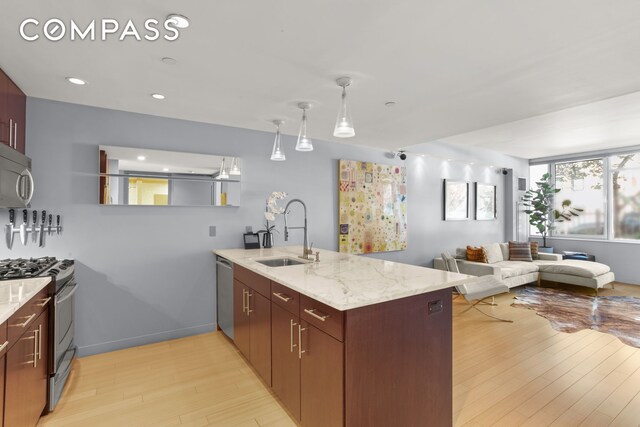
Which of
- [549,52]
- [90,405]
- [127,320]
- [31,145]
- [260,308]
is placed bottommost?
[90,405]

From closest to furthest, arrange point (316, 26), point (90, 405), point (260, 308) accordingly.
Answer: point (316, 26), point (90, 405), point (260, 308)

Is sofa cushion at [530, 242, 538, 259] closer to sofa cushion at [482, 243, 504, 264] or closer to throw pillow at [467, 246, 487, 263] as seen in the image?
sofa cushion at [482, 243, 504, 264]

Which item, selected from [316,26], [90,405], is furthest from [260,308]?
[316,26]

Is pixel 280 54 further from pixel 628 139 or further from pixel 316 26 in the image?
pixel 628 139

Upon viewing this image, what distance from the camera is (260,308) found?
8.15 ft

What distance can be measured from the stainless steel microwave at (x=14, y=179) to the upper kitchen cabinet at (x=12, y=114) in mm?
124

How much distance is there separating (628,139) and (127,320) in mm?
7935

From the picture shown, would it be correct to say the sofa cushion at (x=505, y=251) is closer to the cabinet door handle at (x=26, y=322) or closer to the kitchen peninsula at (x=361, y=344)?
the kitchen peninsula at (x=361, y=344)

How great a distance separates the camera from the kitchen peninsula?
5.16ft

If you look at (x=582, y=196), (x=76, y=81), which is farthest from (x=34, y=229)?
(x=582, y=196)

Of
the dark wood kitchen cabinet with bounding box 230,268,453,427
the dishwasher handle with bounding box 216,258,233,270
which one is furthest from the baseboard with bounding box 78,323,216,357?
the dark wood kitchen cabinet with bounding box 230,268,453,427

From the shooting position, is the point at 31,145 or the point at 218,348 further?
the point at 218,348

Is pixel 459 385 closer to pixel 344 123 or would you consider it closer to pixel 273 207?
pixel 344 123

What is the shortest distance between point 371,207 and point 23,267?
3978mm
